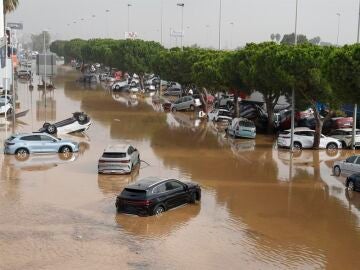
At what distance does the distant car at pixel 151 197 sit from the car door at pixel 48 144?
12500 millimetres

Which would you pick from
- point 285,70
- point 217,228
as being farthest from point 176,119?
point 217,228

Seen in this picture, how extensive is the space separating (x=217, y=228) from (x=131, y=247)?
3342 mm

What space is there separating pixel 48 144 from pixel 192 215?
13996 mm

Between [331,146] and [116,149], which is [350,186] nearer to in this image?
[116,149]

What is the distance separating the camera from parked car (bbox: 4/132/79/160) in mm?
30359

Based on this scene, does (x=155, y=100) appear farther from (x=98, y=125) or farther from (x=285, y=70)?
(x=285, y=70)

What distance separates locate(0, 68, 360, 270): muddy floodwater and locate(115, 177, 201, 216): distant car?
31 centimetres

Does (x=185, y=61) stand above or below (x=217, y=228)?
above

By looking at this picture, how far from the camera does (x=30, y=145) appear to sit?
30.5m

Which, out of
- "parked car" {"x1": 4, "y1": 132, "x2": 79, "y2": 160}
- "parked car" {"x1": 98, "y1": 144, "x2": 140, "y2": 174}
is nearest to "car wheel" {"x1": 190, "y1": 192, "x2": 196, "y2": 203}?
"parked car" {"x1": 98, "y1": 144, "x2": 140, "y2": 174}

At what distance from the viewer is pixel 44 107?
55406mm

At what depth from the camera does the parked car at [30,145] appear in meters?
30.4

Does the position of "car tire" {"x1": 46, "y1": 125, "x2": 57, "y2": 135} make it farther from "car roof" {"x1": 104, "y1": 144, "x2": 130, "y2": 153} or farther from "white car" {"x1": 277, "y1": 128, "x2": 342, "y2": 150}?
"white car" {"x1": 277, "y1": 128, "x2": 342, "y2": 150}

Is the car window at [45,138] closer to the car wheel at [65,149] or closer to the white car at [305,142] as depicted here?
the car wheel at [65,149]
